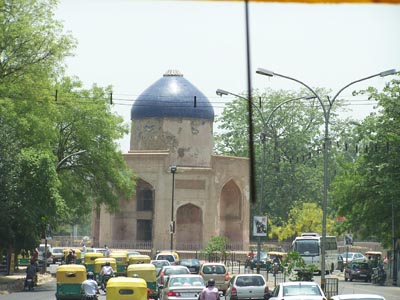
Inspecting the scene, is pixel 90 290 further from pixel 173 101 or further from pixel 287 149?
pixel 287 149

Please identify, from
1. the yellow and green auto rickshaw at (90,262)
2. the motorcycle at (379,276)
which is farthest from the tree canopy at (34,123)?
the motorcycle at (379,276)

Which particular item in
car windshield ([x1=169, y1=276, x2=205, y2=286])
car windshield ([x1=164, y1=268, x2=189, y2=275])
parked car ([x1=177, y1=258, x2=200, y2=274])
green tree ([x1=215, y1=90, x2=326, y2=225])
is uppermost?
green tree ([x1=215, y1=90, x2=326, y2=225])

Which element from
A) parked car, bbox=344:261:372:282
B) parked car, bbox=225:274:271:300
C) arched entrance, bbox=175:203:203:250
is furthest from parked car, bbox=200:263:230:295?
arched entrance, bbox=175:203:203:250

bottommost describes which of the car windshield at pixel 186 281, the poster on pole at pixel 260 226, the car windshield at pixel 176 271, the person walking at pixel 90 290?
the person walking at pixel 90 290

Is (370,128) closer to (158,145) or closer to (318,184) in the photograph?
(158,145)

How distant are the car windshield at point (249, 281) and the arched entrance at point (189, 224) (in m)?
45.8

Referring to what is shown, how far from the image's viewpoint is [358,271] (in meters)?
53.7

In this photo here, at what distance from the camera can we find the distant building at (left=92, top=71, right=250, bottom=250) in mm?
74750

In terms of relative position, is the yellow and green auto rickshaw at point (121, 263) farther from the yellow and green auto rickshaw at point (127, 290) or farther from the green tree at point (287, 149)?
the green tree at point (287, 149)

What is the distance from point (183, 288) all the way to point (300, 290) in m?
4.23

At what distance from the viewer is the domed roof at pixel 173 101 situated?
252ft

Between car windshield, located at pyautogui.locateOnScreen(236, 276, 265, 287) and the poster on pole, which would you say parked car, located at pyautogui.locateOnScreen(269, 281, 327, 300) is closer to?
car windshield, located at pyautogui.locateOnScreen(236, 276, 265, 287)

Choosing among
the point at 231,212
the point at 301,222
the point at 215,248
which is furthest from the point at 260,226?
the point at 301,222

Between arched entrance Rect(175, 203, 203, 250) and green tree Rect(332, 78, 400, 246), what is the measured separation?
22.0m
